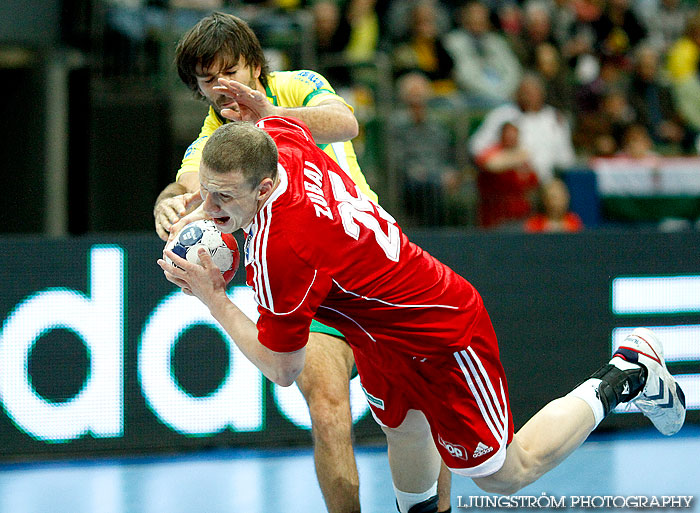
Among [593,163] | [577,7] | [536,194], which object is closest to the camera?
[536,194]

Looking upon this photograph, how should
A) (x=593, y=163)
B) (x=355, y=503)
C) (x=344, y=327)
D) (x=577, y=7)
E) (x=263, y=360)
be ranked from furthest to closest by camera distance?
(x=577, y=7), (x=593, y=163), (x=355, y=503), (x=344, y=327), (x=263, y=360)

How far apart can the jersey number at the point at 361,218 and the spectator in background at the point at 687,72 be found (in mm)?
7854

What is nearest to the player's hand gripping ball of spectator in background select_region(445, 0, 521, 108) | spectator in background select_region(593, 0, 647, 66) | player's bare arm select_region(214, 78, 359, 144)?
player's bare arm select_region(214, 78, 359, 144)

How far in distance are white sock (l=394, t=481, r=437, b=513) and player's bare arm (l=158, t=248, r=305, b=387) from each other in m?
1.00

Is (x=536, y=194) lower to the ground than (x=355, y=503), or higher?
higher

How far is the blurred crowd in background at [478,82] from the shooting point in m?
8.40

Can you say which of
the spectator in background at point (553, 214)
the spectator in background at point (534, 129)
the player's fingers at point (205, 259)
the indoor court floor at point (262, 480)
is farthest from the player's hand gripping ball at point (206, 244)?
the spectator in background at point (534, 129)

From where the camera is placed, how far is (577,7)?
11.2 m

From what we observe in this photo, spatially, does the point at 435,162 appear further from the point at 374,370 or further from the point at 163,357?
the point at 374,370

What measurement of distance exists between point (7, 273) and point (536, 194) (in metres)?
4.33

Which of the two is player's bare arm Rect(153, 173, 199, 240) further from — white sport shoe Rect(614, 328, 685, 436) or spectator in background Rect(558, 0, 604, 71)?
spectator in background Rect(558, 0, 604, 71)

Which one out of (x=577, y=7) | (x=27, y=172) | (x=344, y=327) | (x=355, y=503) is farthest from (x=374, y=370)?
(x=577, y=7)

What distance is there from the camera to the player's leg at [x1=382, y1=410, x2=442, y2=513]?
156 inches

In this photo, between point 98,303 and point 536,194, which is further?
point 536,194
